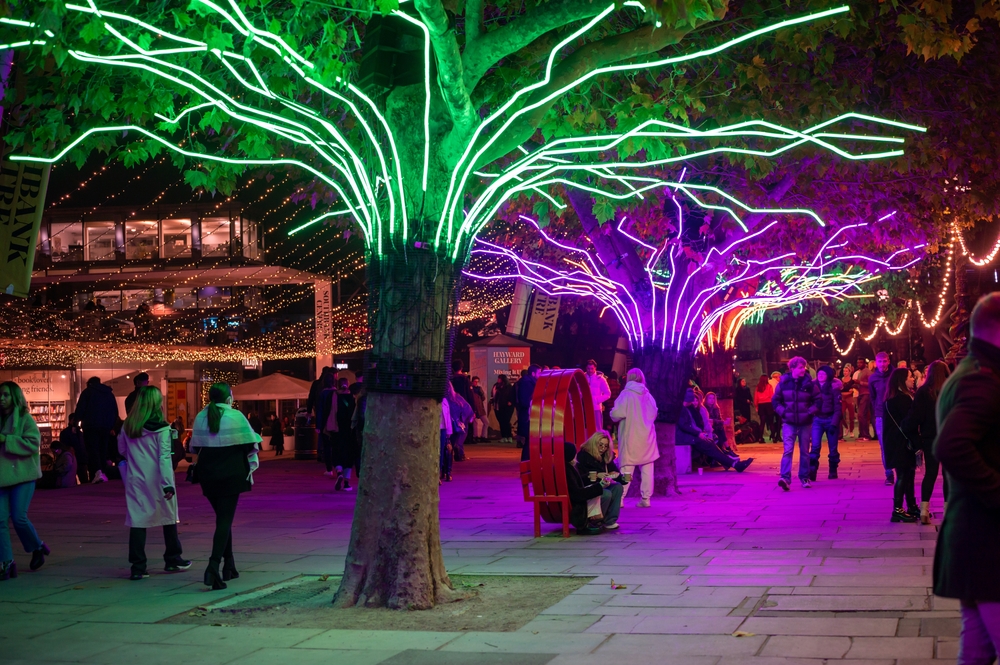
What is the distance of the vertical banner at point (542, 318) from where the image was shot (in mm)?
28969

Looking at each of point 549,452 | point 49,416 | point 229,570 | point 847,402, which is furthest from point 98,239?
point 229,570

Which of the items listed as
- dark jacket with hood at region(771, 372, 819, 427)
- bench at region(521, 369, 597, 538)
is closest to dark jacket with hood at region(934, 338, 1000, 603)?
bench at region(521, 369, 597, 538)

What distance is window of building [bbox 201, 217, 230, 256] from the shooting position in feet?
134

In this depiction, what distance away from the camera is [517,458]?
2266 centimetres

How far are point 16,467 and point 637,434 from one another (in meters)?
7.25

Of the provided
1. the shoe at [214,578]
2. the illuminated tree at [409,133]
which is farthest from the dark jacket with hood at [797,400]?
the shoe at [214,578]

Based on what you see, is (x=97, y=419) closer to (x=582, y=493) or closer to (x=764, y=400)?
(x=582, y=493)

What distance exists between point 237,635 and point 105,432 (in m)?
12.5

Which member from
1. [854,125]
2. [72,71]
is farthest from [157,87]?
[854,125]

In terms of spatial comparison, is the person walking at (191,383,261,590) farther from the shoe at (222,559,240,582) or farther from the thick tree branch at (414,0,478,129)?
the thick tree branch at (414,0,478,129)

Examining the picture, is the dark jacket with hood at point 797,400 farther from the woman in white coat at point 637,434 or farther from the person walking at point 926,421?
the person walking at point 926,421

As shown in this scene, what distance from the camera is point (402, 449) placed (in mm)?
7445

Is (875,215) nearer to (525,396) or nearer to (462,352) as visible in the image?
(525,396)

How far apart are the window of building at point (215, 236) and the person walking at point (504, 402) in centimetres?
1701
